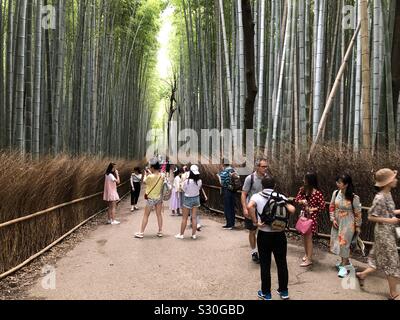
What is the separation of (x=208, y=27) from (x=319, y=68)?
20.2ft

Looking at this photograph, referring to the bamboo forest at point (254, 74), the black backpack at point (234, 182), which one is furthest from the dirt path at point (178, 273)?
the bamboo forest at point (254, 74)

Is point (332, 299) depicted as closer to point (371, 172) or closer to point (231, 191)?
point (371, 172)

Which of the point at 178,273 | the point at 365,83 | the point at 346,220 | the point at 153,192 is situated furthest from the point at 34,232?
the point at 365,83

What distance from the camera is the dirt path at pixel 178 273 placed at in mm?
3537

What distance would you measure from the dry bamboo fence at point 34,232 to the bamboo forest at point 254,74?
986 millimetres

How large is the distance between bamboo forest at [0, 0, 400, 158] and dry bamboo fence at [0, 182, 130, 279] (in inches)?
38.8

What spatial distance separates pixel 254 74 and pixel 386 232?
14.6 feet

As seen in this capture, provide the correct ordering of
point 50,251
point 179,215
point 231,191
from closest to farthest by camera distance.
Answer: point 50,251 → point 231,191 → point 179,215

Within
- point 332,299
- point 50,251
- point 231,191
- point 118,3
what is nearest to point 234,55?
point 231,191

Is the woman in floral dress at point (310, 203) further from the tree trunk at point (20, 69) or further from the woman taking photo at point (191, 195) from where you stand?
the tree trunk at point (20, 69)

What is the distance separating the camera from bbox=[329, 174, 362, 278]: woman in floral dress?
3982 mm

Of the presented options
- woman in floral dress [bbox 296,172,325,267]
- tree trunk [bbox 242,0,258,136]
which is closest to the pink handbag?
woman in floral dress [bbox 296,172,325,267]

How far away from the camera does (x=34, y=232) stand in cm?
479

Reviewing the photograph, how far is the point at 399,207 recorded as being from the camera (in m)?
4.40
